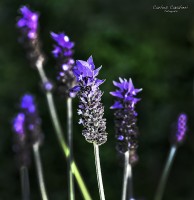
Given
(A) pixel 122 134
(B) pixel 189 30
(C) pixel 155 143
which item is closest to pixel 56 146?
(C) pixel 155 143

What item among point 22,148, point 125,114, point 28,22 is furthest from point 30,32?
point 125,114

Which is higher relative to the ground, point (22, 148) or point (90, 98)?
point (22, 148)

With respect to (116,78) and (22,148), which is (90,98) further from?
(116,78)

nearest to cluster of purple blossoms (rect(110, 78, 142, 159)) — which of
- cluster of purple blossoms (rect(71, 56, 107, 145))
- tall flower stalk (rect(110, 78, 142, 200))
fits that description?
tall flower stalk (rect(110, 78, 142, 200))

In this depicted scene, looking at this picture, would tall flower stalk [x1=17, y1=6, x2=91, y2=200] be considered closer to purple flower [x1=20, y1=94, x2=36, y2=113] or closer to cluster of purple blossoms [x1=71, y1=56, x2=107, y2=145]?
purple flower [x1=20, y1=94, x2=36, y2=113]

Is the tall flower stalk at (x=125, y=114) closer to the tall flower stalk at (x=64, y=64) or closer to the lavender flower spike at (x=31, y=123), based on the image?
the tall flower stalk at (x=64, y=64)

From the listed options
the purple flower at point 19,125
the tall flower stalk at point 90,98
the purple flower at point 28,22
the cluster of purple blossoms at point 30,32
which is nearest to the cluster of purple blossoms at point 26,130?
the purple flower at point 19,125
